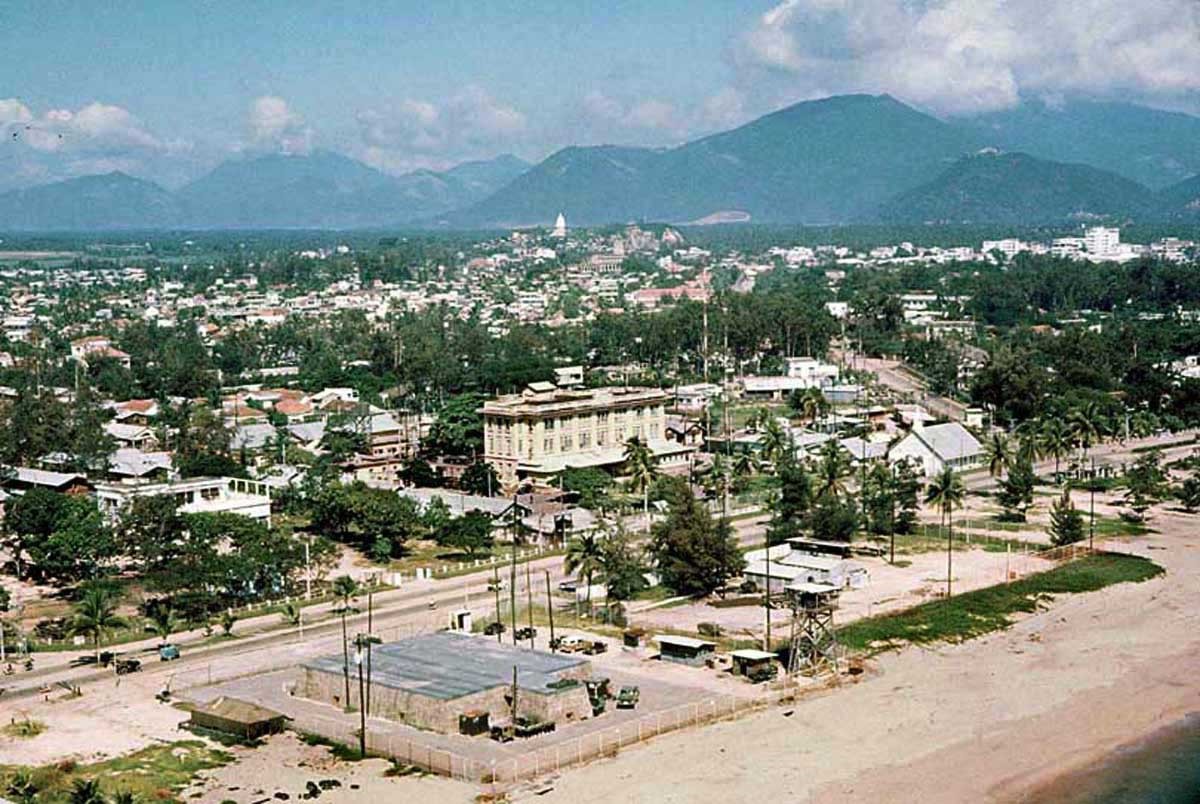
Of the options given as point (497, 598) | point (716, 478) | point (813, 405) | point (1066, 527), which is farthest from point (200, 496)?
point (813, 405)

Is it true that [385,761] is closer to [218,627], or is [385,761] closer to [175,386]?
[218,627]

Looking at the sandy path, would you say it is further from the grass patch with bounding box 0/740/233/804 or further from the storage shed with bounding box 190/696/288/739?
the grass patch with bounding box 0/740/233/804

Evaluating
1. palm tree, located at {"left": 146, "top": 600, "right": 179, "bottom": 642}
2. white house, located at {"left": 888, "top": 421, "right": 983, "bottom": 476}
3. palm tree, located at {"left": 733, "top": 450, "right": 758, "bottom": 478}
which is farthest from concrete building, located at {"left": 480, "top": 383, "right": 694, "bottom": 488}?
palm tree, located at {"left": 146, "top": 600, "right": 179, "bottom": 642}

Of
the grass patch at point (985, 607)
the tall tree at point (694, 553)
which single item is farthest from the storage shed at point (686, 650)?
the tall tree at point (694, 553)

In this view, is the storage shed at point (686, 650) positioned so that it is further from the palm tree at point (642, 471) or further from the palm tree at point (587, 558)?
the palm tree at point (642, 471)

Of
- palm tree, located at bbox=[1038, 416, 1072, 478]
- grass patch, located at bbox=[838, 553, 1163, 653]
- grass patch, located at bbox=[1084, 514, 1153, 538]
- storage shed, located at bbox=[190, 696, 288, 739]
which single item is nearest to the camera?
storage shed, located at bbox=[190, 696, 288, 739]
